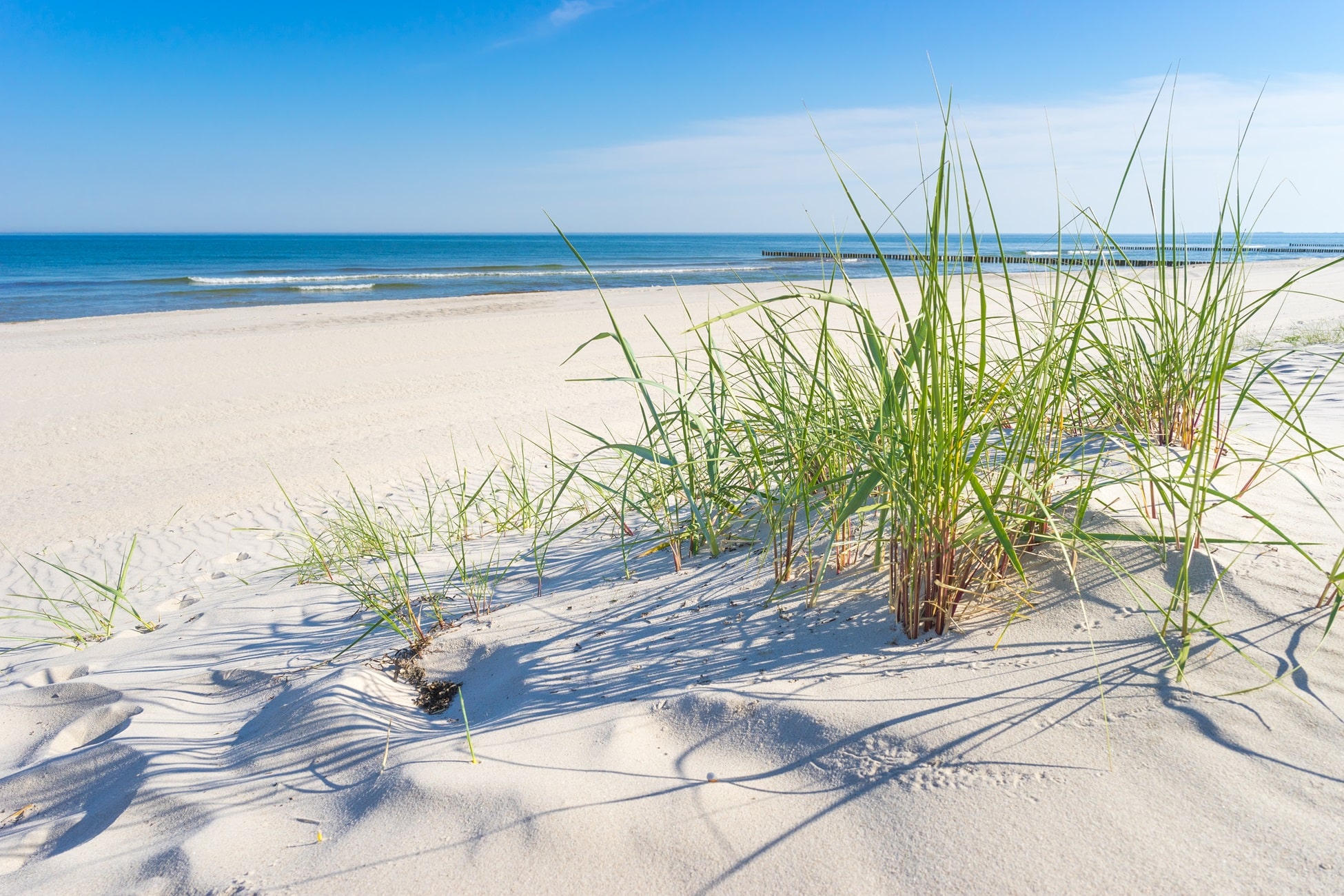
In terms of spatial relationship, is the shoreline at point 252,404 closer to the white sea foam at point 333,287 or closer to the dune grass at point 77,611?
the dune grass at point 77,611

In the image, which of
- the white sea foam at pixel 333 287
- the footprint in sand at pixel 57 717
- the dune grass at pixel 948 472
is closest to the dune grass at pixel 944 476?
the dune grass at pixel 948 472

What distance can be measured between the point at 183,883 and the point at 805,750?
36.5 inches

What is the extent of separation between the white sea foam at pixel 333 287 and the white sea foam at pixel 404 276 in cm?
20

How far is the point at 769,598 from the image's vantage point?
5.57 feet

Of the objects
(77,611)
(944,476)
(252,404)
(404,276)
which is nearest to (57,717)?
(77,611)

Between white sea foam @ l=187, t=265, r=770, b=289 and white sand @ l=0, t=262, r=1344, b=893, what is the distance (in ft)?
71.5

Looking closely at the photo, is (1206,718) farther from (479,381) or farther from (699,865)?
(479,381)

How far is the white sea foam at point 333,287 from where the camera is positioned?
22.0 metres

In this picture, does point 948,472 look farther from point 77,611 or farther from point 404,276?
point 404,276

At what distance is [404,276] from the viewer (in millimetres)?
27812

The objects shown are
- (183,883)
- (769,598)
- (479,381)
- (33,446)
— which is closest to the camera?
(183,883)

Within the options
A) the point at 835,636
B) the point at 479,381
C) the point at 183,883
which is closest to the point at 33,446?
the point at 479,381

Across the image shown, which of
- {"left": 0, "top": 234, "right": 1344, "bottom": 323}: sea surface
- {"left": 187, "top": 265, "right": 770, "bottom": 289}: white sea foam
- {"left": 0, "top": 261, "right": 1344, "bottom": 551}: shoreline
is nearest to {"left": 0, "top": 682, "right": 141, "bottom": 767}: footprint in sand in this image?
{"left": 0, "top": 261, "right": 1344, "bottom": 551}: shoreline

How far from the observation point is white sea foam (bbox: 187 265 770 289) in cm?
2430
